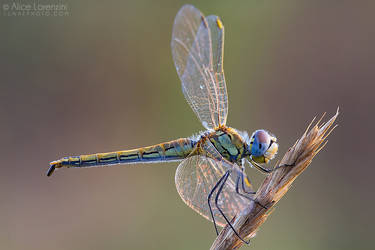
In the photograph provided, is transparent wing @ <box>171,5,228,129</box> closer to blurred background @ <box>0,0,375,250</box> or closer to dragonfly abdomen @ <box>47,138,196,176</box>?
dragonfly abdomen @ <box>47,138,196,176</box>

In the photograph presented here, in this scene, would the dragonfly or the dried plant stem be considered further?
the dragonfly

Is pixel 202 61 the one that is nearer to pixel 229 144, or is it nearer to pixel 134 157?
pixel 229 144

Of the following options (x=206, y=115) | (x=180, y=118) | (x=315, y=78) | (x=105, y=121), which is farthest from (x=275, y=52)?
(x=206, y=115)

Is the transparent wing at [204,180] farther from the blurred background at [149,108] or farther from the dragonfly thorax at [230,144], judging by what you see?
the blurred background at [149,108]

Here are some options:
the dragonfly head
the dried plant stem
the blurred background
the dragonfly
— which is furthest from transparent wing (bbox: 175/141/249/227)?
the blurred background

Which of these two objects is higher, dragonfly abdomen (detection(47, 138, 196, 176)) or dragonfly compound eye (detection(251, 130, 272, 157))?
dragonfly compound eye (detection(251, 130, 272, 157))

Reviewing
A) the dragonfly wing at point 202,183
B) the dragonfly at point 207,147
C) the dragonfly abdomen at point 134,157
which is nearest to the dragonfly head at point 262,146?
the dragonfly at point 207,147

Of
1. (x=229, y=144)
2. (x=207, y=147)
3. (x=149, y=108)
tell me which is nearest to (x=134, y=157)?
(x=207, y=147)
